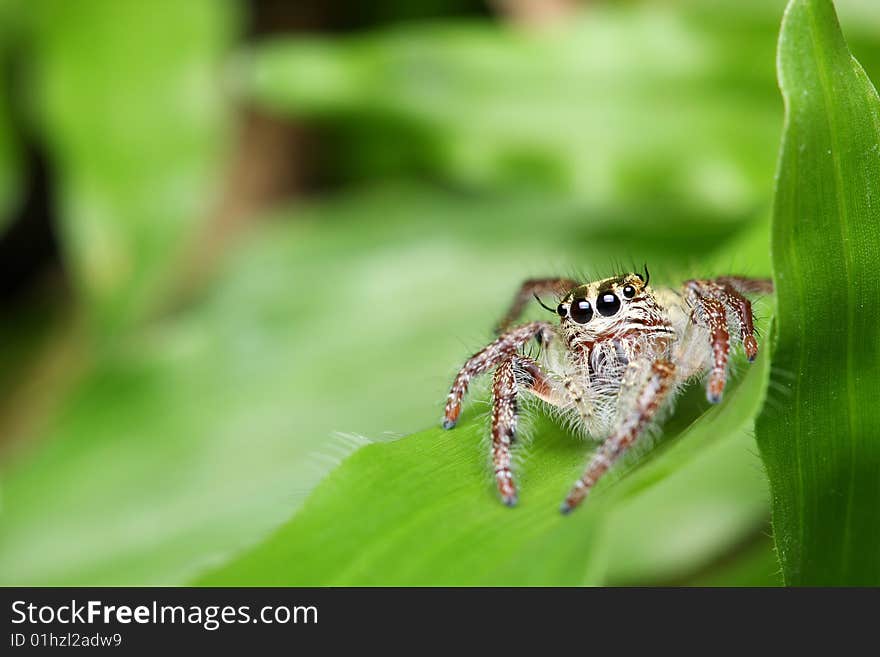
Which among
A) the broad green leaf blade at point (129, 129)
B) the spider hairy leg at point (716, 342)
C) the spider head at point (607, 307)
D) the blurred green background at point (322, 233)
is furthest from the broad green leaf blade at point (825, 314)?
the broad green leaf blade at point (129, 129)

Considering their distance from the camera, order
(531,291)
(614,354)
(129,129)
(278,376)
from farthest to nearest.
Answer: (129,129) < (278,376) < (531,291) < (614,354)

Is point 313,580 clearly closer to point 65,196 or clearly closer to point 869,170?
point 869,170

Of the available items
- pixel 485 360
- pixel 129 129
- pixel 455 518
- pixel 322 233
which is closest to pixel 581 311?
pixel 485 360

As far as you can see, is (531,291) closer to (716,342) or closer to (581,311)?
(581,311)

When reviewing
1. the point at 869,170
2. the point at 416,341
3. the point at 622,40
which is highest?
the point at 622,40

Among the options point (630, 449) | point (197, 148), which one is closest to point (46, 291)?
point (197, 148)
